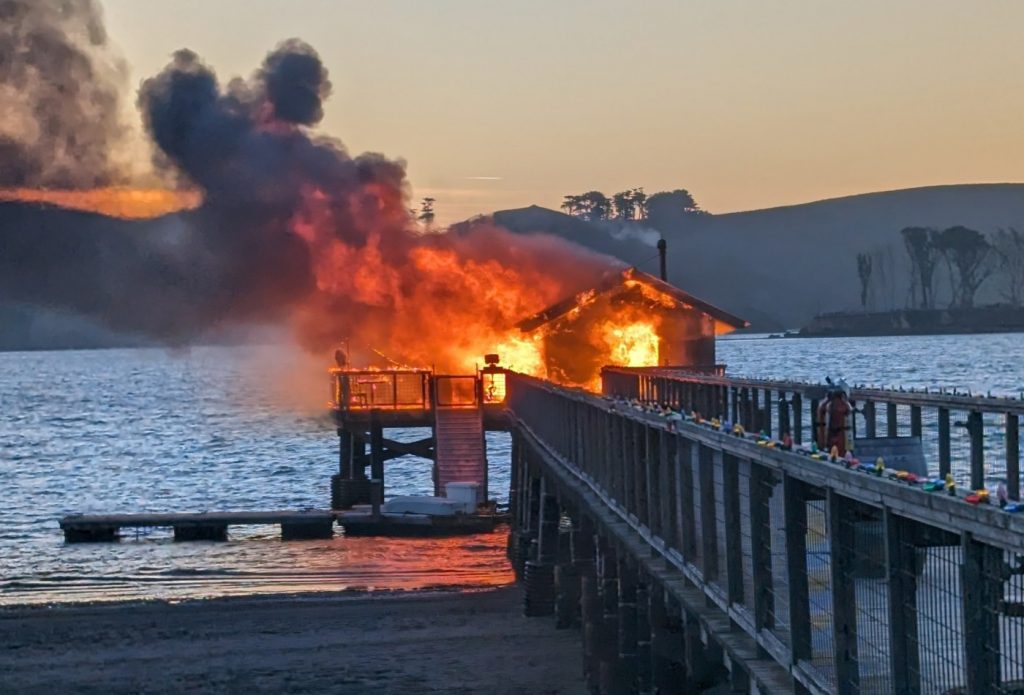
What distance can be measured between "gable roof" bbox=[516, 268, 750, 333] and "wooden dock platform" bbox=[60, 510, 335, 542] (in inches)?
370

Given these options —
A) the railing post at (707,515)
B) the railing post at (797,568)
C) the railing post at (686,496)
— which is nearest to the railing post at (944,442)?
the railing post at (686,496)

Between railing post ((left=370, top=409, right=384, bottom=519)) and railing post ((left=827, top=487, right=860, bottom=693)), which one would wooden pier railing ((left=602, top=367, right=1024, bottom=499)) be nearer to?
railing post ((left=827, top=487, right=860, bottom=693))

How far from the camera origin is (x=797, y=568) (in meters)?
10.2

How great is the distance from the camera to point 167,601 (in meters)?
35.1

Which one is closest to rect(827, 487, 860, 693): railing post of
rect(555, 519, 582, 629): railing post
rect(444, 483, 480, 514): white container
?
rect(555, 519, 582, 629): railing post

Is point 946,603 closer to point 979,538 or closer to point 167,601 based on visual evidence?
point 979,538

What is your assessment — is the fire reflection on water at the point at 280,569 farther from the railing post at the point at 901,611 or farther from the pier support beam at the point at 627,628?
the railing post at the point at 901,611

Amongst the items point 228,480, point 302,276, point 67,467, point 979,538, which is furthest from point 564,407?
point 67,467

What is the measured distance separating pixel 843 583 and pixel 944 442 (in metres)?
10.0

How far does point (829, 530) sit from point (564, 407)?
17.6 meters

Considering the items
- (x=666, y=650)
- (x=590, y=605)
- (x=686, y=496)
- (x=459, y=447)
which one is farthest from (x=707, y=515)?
(x=459, y=447)

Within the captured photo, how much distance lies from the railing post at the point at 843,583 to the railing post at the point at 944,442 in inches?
362

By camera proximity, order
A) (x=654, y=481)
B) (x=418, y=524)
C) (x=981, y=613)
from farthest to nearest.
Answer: (x=418, y=524) < (x=654, y=481) < (x=981, y=613)

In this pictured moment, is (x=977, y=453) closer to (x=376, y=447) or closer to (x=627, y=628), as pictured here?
(x=627, y=628)
